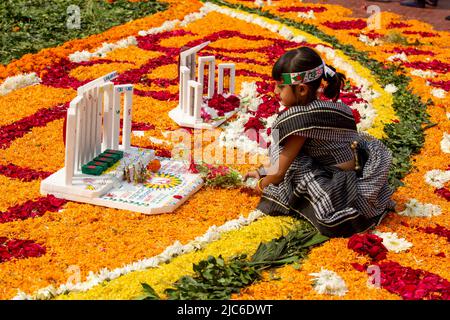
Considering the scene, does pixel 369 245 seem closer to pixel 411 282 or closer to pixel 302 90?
pixel 411 282

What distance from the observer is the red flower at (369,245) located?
4.72 m

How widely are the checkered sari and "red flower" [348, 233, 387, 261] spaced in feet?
0.65

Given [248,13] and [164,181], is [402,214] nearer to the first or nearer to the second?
[164,181]

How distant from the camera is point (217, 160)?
648cm

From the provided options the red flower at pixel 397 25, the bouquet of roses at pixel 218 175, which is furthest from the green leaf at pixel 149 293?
the red flower at pixel 397 25

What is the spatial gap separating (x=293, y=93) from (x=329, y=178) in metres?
0.64

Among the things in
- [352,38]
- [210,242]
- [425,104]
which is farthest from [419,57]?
[210,242]

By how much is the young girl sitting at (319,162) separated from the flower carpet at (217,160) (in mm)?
157

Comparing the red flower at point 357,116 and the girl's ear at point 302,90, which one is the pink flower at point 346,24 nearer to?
the red flower at point 357,116

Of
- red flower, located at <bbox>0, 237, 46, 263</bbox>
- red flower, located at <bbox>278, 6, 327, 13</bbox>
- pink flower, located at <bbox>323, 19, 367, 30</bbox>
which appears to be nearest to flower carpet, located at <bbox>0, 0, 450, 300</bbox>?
red flower, located at <bbox>0, 237, 46, 263</bbox>

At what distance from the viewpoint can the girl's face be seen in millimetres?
5160

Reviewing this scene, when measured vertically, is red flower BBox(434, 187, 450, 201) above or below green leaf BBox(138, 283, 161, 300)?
below

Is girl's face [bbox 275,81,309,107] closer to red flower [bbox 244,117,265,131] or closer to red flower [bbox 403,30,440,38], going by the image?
red flower [bbox 244,117,265,131]

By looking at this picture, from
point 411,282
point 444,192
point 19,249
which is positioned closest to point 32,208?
point 19,249
